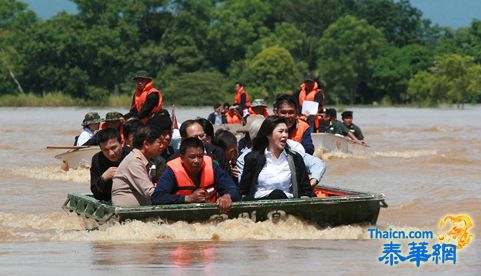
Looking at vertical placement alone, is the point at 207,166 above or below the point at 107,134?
below

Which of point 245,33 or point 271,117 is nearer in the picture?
point 271,117

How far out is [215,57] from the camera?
96188 mm

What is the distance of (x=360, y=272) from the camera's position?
8.44 m

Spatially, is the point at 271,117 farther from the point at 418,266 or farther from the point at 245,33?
the point at 245,33

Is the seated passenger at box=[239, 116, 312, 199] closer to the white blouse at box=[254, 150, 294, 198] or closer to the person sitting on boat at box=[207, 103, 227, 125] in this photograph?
the white blouse at box=[254, 150, 294, 198]

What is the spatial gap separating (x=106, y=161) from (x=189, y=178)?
972 mm

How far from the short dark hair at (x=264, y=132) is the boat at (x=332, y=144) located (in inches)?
437

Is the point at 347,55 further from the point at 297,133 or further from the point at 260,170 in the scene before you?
the point at 260,170

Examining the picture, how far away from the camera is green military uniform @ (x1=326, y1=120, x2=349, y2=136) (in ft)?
73.8

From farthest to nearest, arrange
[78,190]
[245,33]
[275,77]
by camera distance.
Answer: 1. [245,33]
2. [275,77]
3. [78,190]

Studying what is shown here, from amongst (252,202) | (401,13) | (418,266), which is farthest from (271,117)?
(401,13)

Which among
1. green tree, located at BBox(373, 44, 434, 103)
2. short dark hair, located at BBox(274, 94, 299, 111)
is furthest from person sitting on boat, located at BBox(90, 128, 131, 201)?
green tree, located at BBox(373, 44, 434, 103)

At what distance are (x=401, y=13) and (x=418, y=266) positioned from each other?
10114cm

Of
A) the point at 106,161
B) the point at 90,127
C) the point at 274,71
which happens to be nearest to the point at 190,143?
the point at 106,161
